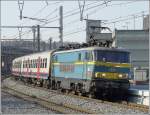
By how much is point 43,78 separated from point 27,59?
34.5 feet

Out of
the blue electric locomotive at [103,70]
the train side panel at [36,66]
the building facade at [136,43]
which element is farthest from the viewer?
the building facade at [136,43]

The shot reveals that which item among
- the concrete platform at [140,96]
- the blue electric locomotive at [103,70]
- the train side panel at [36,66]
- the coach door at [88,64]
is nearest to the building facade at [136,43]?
the train side panel at [36,66]

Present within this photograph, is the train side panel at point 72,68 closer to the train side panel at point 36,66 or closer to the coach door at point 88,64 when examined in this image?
the coach door at point 88,64

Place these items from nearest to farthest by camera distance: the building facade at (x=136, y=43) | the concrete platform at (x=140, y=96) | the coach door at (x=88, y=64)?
the concrete platform at (x=140, y=96) → the coach door at (x=88, y=64) → the building facade at (x=136, y=43)

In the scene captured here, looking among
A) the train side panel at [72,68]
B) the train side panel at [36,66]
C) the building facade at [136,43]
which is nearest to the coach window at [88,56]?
the train side panel at [72,68]

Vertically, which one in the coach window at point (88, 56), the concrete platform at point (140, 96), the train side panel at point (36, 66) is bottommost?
the concrete platform at point (140, 96)

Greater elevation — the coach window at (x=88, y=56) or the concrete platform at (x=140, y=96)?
the coach window at (x=88, y=56)

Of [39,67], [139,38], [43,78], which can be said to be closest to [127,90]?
[43,78]

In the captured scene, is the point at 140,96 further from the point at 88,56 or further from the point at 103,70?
the point at 88,56

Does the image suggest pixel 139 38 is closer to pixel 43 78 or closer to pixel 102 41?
pixel 43 78

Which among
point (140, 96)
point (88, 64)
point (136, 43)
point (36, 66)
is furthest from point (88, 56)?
point (136, 43)

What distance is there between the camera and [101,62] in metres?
23.0

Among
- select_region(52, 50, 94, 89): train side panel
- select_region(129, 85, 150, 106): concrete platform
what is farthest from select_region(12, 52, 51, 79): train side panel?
select_region(129, 85, 150, 106): concrete platform

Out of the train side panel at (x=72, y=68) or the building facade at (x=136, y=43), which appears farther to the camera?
the building facade at (x=136, y=43)
